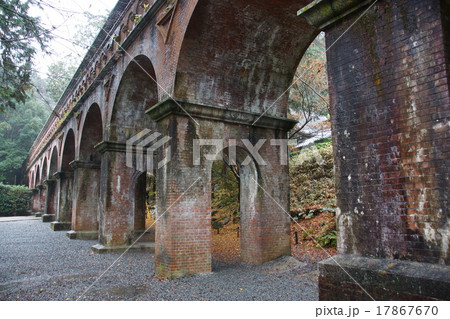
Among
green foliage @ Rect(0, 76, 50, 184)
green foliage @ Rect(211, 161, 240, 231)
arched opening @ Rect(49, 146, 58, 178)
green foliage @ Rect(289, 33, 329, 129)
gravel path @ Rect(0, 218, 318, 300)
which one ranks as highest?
→ green foliage @ Rect(0, 76, 50, 184)

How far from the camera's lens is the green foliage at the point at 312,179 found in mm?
14109

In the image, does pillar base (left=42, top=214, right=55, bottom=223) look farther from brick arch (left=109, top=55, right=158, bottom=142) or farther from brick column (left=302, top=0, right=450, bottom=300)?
brick column (left=302, top=0, right=450, bottom=300)

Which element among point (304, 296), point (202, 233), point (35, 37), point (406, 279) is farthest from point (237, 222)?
point (406, 279)

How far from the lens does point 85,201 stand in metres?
15.9

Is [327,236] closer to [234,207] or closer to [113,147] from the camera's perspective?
[234,207]

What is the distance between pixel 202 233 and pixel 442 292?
18.4 ft

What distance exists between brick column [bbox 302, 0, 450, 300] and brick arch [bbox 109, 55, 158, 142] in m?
8.52

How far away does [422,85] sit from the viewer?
304cm

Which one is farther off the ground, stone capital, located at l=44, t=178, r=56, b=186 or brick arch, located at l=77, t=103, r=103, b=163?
brick arch, located at l=77, t=103, r=103, b=163

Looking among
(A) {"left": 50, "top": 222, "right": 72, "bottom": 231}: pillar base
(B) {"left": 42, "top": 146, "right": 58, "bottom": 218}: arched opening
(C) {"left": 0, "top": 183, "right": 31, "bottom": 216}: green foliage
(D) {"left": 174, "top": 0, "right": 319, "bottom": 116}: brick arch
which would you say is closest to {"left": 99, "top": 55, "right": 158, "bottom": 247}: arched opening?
(D) {"left": 174, "top": 0, "right": 319, "bottom": 116}: brick arch

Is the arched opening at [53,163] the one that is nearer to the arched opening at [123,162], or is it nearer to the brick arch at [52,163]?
the brick arch at [52,163]

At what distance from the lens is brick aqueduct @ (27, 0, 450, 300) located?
9.80ft

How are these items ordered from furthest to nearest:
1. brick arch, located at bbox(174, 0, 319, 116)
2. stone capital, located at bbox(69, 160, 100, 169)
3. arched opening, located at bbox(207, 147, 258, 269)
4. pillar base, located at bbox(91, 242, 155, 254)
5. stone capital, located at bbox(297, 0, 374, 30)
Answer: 1. stone capital, located at bbox(69, 160, 100, 169)
2. pillar base, located at bbox(91, 242, 155, 254)
3. arched opening, located at bbox(207, 147, 258, 269)
4. brick arch, located at bbox(174, 0, 319, 116)
5. stone capital, located at bbox(297, 0, 374, 30)

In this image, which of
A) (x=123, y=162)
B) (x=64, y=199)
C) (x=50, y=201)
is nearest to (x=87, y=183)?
(x=123, y=162)
